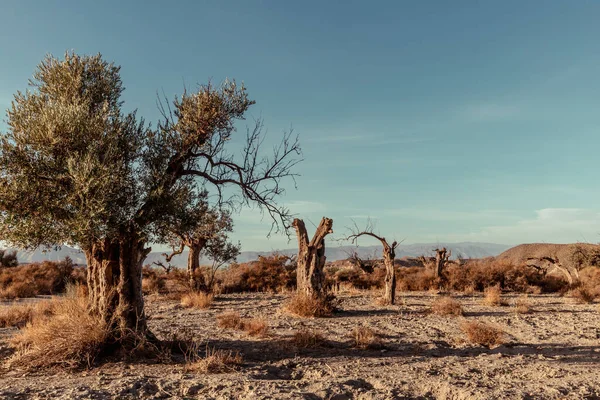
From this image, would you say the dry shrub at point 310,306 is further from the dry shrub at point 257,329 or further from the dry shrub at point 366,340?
the dry shrub at point 366,340

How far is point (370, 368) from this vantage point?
8.81 metres

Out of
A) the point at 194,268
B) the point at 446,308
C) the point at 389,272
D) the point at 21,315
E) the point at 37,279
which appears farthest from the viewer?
the point at 37,279

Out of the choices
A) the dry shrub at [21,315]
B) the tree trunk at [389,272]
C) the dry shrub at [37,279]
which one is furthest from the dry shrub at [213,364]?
the dry shrub at [37,279]

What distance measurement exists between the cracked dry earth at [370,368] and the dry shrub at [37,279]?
13949mm

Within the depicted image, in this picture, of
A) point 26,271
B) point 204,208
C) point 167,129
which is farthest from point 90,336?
point 26,271

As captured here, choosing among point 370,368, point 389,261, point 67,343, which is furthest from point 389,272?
point 67,343

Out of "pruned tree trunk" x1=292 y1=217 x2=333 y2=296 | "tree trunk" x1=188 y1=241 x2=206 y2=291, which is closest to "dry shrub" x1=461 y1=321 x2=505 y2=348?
"pruned tree trunk" x1=292 y1=217 x2=333 y2=296

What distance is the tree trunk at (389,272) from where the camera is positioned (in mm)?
19172

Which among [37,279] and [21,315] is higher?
[37,279]

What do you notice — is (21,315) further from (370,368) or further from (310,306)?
(370,368)

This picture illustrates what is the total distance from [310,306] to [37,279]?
71.5 feet

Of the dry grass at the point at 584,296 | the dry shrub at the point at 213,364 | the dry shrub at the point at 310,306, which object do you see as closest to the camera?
the dry shrub at the point at 213,364

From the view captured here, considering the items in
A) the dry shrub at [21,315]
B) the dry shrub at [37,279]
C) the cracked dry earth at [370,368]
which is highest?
the dry shrub at [37,279]

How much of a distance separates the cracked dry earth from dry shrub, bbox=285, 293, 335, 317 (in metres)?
0.48
